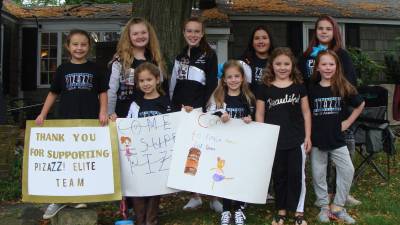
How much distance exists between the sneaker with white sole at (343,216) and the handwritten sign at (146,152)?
1652 mm

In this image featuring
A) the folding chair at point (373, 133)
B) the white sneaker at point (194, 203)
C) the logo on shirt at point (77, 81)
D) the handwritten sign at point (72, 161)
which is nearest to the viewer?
the handwritten sign at point (72, 161)

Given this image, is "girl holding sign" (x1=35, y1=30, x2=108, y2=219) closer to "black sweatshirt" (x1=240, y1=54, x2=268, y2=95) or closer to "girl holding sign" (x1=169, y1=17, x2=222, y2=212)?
"girl holding sign" (x1=169, y1=17, x2=222, y2=212)

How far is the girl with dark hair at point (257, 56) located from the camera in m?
5.15

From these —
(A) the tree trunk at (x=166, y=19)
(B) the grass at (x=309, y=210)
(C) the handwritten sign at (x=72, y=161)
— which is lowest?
(B) the grass at (x=309, y=210)

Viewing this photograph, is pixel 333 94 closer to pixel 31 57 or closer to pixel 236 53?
pixel 236 53

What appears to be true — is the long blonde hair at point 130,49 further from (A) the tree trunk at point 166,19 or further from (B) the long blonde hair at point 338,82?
(B) the long blonde hair at point 338,82

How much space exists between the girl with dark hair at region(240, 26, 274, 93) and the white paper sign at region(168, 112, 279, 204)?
0.61 metres

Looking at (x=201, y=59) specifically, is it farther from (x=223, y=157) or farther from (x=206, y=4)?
(x=206, y=4)

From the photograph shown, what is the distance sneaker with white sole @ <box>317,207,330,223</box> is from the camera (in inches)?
189

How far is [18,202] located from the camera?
593 cm

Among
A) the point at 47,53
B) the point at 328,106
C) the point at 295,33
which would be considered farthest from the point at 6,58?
the point at 328,106

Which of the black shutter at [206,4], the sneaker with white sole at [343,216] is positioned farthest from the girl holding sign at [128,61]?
the black shutter at [206,4]

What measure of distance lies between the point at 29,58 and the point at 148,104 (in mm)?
13036

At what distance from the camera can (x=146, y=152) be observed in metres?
4.77
